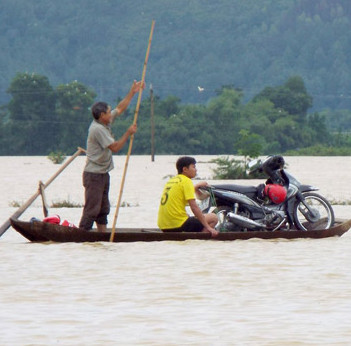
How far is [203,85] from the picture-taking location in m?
174

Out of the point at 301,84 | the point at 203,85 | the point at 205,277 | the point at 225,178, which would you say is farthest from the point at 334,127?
the point at 205,277

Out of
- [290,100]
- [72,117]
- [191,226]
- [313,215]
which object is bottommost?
[191,226]

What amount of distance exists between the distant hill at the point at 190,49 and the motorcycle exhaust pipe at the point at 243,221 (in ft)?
499

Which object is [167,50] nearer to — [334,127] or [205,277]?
[334,127]

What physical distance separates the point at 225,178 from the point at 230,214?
1992 cm

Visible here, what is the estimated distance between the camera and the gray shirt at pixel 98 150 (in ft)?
34.8

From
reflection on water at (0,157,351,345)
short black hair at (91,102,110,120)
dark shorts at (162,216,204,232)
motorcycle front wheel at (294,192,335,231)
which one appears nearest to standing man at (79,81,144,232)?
short black hair at (91,102,110,120)

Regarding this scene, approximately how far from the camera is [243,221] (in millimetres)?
11000

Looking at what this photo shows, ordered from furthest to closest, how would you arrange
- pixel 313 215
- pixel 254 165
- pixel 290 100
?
pixel 290 100 < pixel 254 165 < pixel 313 215

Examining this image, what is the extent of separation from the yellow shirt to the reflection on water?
247 mm

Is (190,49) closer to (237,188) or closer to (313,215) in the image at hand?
(313,215)

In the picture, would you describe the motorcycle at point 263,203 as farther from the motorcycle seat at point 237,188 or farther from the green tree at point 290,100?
the green tree at point 290,100

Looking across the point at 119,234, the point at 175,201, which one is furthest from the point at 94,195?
the point at 175,201

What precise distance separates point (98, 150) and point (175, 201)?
0.87 m
